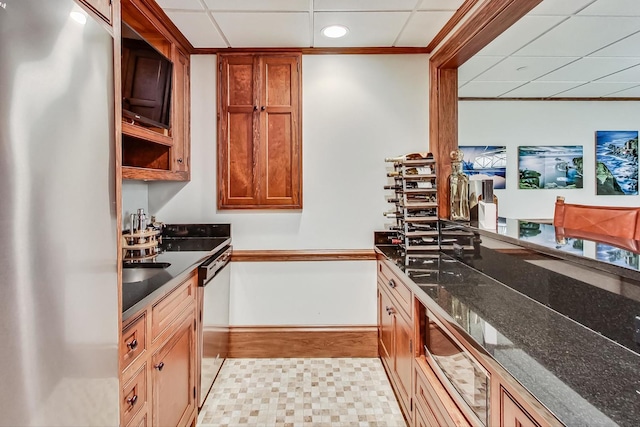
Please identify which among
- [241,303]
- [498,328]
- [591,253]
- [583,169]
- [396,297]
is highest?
[583,169]

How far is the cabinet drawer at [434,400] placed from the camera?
127 centimetres

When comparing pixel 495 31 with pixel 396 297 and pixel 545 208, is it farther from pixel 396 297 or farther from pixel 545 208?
pixel 545 208

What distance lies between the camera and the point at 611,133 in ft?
15.7

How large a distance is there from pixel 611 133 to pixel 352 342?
15.2 ft

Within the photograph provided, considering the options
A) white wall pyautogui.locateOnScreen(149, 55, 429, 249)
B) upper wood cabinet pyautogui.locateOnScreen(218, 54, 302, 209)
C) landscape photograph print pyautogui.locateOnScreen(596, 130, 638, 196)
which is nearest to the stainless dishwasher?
white wall pyautogui.locateOnScreen(149, 55, 429, 249)

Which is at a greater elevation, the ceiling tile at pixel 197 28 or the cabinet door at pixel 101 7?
the ceiling tile at pixel 197 28

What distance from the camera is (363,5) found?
2.15 metres

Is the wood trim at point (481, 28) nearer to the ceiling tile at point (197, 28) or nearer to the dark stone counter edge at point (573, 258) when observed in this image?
the dark stone counter edge at point (573, 258)

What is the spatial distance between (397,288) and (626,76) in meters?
3.92

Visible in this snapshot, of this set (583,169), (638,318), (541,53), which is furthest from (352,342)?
(583,169)

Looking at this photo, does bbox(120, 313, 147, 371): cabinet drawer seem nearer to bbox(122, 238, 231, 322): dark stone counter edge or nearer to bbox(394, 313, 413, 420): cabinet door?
bbox(122, 238, 231, 322): dark stone counter edge

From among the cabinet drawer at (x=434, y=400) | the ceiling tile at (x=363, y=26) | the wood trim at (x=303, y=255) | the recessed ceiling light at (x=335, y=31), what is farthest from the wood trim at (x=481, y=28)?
the cabinet drawer at (x=434, y=400)

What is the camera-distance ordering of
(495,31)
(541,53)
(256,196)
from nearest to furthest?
(495,31), (256,196), (541,53)

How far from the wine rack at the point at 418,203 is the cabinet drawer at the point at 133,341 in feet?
5.71
